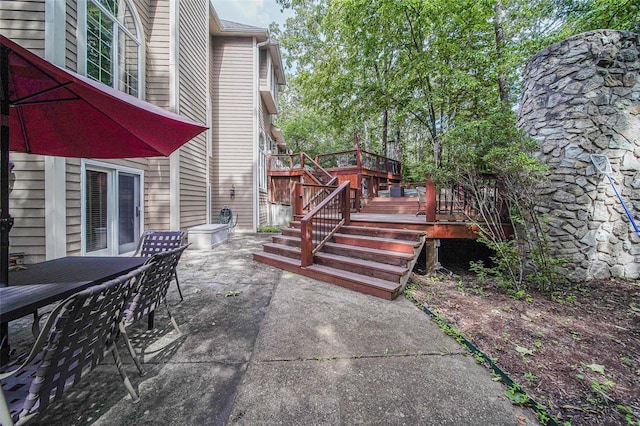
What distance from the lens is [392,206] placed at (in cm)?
835

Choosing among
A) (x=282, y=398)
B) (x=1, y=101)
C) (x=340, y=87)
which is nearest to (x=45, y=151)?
(x=1, y=101)

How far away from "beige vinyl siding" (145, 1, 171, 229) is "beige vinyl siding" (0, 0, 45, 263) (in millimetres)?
2100

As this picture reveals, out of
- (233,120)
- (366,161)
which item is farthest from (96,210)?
(366,161)

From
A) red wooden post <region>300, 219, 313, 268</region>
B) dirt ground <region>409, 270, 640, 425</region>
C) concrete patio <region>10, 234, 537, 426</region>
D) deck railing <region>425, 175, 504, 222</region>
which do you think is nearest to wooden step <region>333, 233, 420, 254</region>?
dirt ground <region>409, 270, 640, 425</region>

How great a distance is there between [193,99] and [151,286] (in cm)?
674

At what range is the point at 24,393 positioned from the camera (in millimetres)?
1243

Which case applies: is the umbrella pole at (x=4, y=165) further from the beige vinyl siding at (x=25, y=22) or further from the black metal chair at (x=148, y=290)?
the beige vinyl siding at (x=25, y=22)

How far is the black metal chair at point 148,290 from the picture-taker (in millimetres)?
1871

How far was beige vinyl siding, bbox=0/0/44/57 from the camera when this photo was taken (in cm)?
373

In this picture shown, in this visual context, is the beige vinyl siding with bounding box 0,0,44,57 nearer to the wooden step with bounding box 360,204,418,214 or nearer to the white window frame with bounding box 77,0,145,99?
the white window frame with bounding box 77,0,145,99

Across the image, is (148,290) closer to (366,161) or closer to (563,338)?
(563,338)

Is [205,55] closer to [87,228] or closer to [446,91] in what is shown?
[87,228]

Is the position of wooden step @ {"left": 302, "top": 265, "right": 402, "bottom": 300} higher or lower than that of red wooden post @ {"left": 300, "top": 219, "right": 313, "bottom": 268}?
lower

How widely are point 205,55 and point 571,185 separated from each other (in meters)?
9.82
